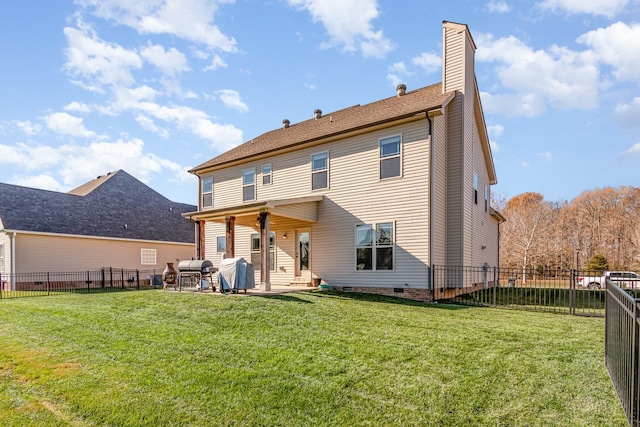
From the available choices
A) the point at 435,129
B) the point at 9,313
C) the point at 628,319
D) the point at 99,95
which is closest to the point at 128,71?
the point at 99,95

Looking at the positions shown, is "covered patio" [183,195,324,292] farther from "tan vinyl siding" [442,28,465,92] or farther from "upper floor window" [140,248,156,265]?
"upper floor window" [140,248,156,265]

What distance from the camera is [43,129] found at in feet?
46.9

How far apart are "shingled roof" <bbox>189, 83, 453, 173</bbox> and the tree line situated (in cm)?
2402

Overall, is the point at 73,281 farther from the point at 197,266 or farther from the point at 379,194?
the point at 379,194

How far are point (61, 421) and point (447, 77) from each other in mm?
14077

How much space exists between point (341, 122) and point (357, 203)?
393 cm

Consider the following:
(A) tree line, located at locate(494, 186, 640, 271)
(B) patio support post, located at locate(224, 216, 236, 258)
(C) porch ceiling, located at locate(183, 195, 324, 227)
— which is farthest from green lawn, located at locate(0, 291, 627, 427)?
(A) tree line, located at locate(494, 186, 640, 271)

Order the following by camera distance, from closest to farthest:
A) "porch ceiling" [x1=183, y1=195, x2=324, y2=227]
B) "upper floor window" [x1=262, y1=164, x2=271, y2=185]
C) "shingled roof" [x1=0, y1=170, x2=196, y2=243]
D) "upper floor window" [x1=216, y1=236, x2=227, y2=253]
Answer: "porch ceiling" [x1=183, y1=195, x2=324, y2=227] → "upper floor window" [x1=262, y1=164, x2=271, y2=185] → "upper floor window" [x1=216, y1=236, x2=227, y2=253] → "shingled roof" [x1=0, y1=170, x2=196, y2=243]

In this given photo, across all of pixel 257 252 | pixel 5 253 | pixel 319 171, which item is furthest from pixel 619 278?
pixel 5 253

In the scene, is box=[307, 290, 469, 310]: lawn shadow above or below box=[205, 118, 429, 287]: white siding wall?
below

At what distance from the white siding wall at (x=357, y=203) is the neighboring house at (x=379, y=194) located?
0.03 m

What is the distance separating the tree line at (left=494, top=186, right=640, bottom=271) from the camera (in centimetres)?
3412

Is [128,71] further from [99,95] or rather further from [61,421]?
[61,421]

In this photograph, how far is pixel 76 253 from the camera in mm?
20531
